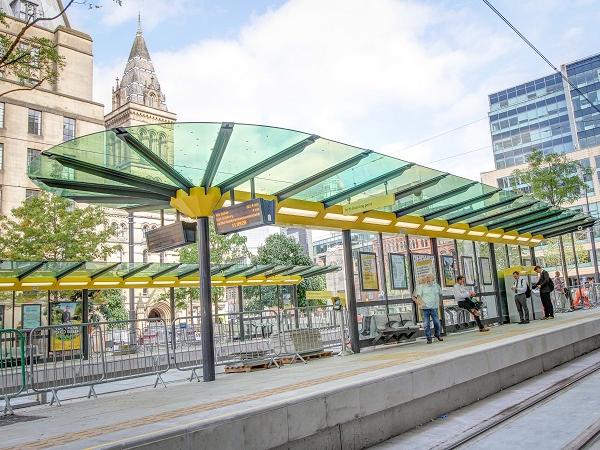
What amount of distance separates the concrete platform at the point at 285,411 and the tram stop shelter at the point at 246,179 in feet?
9.96

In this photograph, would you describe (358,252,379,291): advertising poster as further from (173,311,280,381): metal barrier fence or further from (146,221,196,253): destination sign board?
(146,221,196,253): destination sign board

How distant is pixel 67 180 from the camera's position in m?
9.42

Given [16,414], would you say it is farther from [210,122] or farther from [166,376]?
[166,376]

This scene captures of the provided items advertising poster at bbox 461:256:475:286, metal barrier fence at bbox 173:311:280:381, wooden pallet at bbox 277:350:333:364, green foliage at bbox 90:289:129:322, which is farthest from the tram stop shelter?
green foliage at bbox 90:289:129:322

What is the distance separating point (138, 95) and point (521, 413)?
80.1 m

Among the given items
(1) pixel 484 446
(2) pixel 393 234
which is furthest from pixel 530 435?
(2) pixel 393 234

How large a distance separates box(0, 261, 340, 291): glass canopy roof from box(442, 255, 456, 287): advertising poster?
374 inches

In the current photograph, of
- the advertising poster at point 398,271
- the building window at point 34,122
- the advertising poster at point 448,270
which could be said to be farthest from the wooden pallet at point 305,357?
the building window at point 34,122

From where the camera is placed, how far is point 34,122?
4488 cm

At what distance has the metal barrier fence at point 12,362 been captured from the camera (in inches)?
341

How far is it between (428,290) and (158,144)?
7.55 meters

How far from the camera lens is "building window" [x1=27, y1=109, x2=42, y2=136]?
146ft

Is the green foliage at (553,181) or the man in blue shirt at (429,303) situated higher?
the green foliage at (553,181)

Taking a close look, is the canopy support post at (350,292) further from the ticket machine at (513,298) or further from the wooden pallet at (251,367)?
the ticket machine at (513,298)
